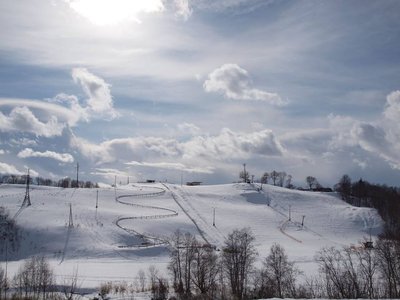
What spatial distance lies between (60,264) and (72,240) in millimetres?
13010

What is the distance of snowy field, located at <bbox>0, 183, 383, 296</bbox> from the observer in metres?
75.4

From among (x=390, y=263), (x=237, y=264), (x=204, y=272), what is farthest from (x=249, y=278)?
(x=390, y=263)

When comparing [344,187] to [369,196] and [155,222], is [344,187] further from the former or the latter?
[155,222]

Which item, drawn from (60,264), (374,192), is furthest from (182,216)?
(374,192)

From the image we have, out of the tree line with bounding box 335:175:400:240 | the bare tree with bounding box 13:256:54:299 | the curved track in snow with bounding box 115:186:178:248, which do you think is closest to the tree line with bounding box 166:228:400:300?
the bare tree with bounding box 13:256:54:299

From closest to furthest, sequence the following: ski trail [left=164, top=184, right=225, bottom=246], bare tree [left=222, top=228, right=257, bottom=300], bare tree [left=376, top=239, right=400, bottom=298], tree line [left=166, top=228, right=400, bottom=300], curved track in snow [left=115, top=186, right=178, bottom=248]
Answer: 1. tree line [left=166, top=228, right=400, bottom=300]
2. bare tree [left=376, top=239, right=400, bottom=298]
3. bare tree [left=222, top=228, right=257, bottom=300]
4. curved track in snow [left=115, top=186, right=178, bottom=248]
5. ski trail [left=164, top=184, right=225, bottom=246]

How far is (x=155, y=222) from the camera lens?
334ft

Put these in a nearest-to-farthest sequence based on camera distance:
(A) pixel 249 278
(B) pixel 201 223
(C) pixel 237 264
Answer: (C) pixel 237 264
(A) pixel 249 278
(B) pixel 201 223

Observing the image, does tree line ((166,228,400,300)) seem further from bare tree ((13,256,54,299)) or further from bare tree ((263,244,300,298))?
bare tree ((13,256,54,299))

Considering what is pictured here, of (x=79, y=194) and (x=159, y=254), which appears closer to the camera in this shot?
(x=159, y=254)

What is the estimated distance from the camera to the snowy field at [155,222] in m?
75.4

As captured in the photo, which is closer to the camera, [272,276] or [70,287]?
[70,287]

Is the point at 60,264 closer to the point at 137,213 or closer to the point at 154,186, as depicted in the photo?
the point at 137,213

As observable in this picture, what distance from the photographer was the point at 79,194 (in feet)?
401
